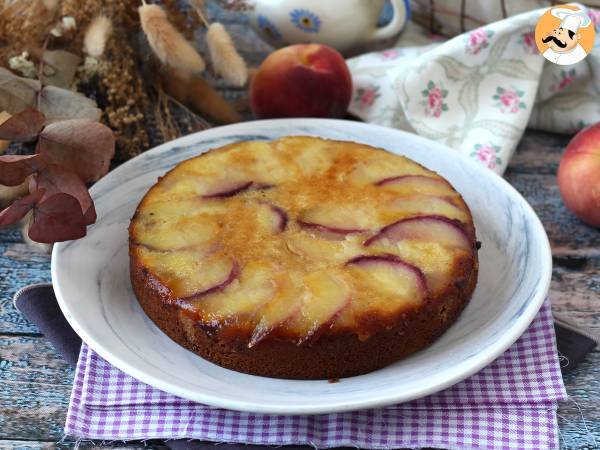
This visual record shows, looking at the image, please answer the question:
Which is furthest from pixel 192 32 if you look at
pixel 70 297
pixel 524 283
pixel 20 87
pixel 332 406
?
pixel 332 406

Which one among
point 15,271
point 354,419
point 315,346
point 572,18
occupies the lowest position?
point 15,271

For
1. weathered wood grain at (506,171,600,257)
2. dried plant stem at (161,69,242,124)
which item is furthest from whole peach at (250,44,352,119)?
weathered wood grain at (506,171,600,257)

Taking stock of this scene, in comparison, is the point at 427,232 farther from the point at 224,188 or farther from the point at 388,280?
the point at 224,188

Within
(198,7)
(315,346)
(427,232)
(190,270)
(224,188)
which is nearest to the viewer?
(315,346)

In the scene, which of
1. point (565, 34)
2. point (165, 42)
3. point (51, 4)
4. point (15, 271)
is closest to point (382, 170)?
point (165, 42)

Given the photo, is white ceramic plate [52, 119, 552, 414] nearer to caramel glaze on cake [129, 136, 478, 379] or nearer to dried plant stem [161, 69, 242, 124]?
caramel glaze on cake [129, 136, 478, 379]

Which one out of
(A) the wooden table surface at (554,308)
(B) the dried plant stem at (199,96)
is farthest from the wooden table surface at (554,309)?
(B) the dried plant stem at (199,96)

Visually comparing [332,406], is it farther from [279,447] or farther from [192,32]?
[192,32]
